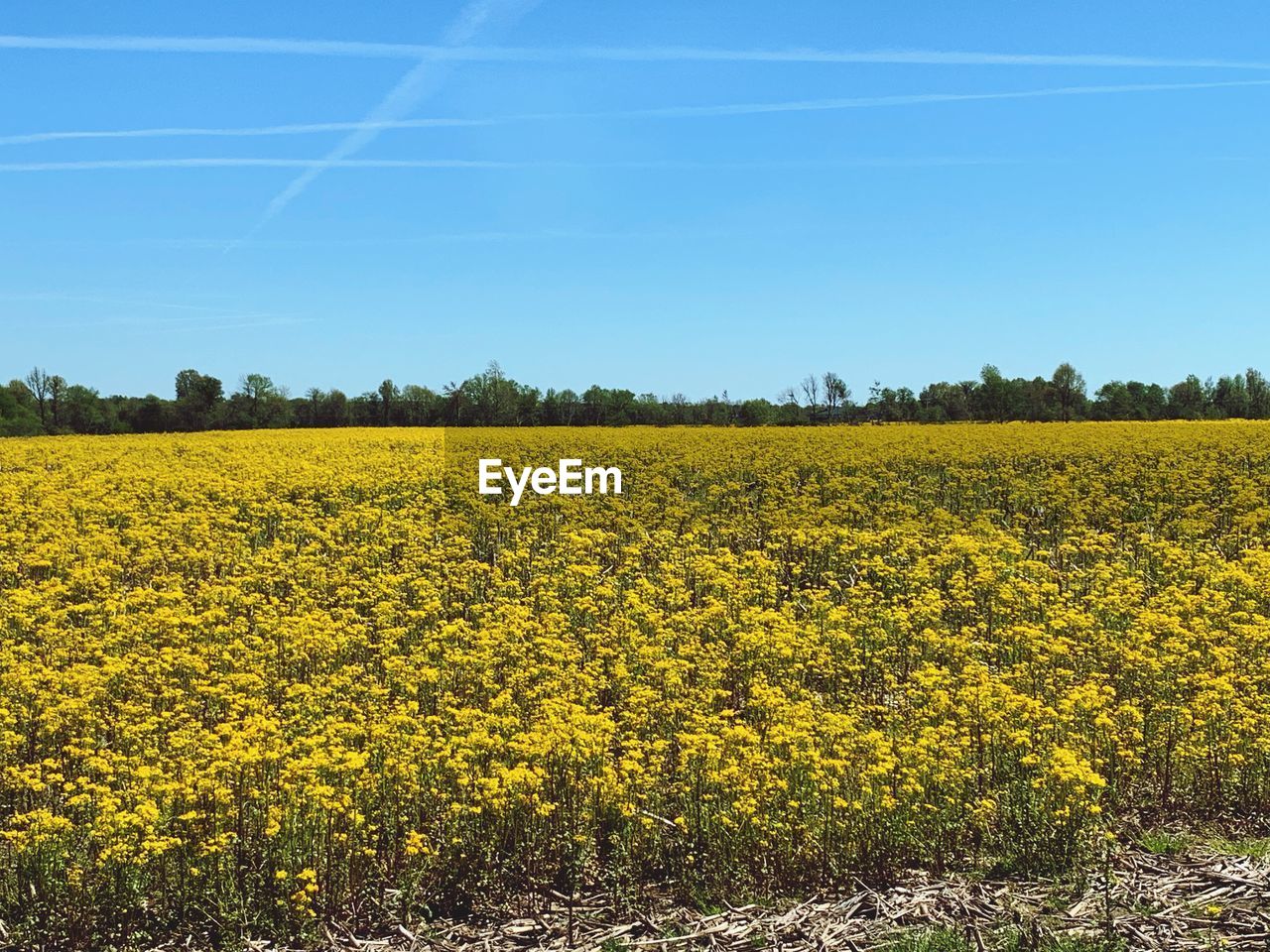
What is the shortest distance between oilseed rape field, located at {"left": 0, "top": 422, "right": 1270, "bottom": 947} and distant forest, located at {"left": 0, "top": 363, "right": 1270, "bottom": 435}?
205ft

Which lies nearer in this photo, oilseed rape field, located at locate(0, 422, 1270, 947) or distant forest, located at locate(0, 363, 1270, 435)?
oilseed rape field, located at locate(0, 422, 1270, 947)

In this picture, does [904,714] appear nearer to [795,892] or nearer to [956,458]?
[795,892]

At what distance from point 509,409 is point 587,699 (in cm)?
8130

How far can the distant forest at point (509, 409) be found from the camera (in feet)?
273

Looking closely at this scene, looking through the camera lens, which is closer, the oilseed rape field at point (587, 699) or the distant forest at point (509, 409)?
the oilseed rape field at point (587, 699)

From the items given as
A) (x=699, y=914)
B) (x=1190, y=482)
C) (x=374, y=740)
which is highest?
(x=1190, y=482)

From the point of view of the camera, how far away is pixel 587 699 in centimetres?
975

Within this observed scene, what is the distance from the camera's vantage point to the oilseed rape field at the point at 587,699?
6863 millimetres

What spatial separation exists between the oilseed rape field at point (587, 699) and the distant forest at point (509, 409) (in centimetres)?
6243

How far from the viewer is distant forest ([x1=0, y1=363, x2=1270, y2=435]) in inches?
3270

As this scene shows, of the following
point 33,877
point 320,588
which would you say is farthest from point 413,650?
point 33,877

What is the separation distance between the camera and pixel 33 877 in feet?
22.0

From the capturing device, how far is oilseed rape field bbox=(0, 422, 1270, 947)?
6863 millimetres

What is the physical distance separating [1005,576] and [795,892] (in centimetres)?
875
